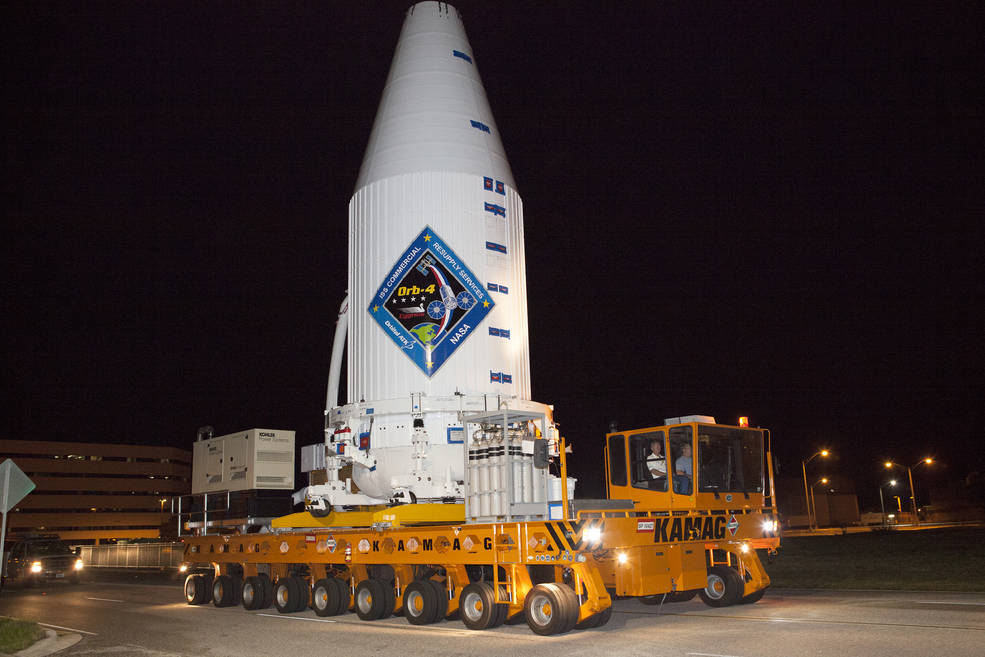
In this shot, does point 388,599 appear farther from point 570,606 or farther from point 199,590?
point 199,590

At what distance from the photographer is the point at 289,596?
17.7 meters

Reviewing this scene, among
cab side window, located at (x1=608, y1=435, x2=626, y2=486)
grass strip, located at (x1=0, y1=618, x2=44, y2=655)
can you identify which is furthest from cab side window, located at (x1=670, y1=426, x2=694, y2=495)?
grass strip, located at (x1=0, y1=618, x2=44, y2=655)

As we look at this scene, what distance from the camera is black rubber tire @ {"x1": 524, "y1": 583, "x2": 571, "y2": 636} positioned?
1271 centimetres

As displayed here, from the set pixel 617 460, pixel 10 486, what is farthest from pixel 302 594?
pixel 617 460

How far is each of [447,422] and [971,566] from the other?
1591 centimetres

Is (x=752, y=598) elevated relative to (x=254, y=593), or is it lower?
lower

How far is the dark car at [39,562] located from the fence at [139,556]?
20.7 ft

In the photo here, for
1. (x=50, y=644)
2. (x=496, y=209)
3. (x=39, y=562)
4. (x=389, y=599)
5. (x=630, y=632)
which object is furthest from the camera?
(x=39, y=562)

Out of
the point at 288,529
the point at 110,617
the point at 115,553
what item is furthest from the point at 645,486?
the point at 115,553

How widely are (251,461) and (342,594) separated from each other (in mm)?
4550

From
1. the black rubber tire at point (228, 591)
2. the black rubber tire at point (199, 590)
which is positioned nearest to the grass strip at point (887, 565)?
the black rubber tire at point (228, 591)

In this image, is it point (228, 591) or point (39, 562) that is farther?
point (39, 562)

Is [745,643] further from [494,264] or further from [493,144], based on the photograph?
[493,144]

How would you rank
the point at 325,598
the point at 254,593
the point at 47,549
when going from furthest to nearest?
the point at 47,549, the point at 254,593, the point at 325,598
